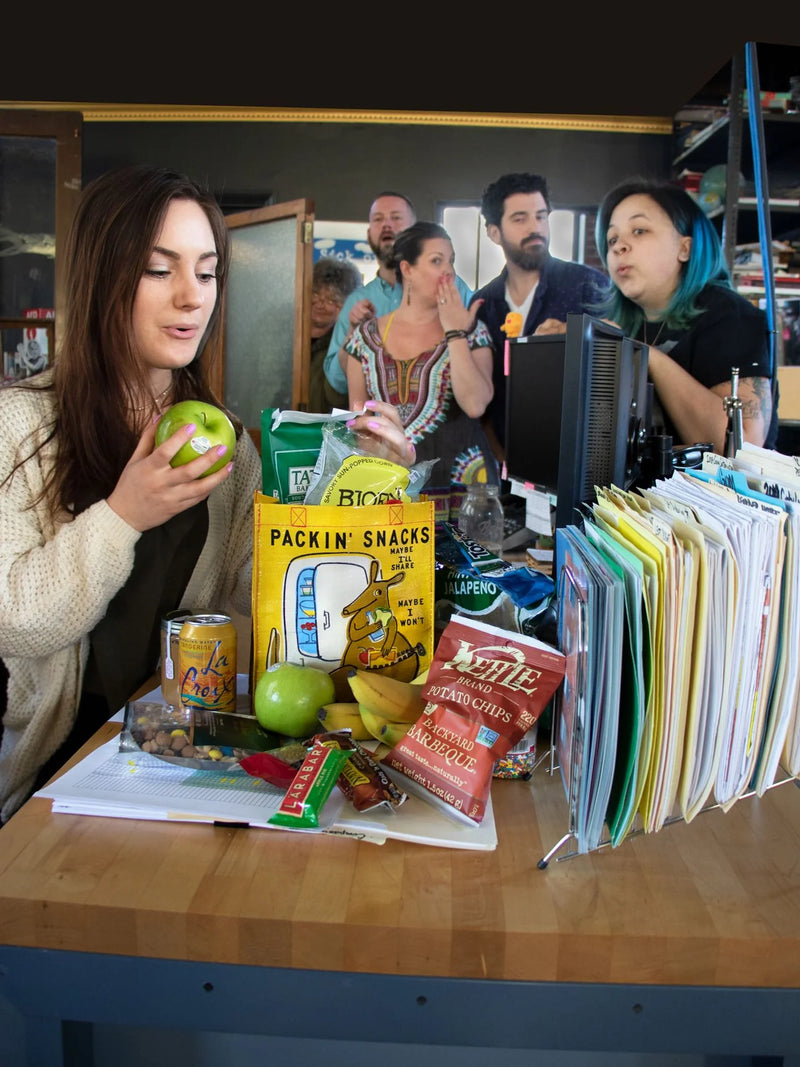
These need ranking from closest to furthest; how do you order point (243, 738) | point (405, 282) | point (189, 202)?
point (243, 738) < point (189, 202) < point (405, 282)

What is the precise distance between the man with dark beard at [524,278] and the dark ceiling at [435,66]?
433mm

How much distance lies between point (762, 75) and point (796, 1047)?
4167mm

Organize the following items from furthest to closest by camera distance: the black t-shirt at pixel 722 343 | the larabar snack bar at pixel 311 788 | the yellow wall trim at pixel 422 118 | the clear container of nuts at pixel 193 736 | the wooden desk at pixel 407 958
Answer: the yellow wall trim at pixel 422 118
the black t-shirt at pixel 722 343
the clear container of nuts at pixel 193 736
the larabar snack bar at pixel 311 788
the wooden desk at pixel 407 958

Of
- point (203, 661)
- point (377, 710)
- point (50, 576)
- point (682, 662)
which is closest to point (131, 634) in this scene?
point (50, 576)

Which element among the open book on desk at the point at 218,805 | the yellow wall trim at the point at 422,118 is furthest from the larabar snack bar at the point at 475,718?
the yellow wall trim at the point at 422,118

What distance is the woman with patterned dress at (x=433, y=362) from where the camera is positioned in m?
4.55

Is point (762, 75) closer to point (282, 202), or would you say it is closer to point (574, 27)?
point (574, 27)

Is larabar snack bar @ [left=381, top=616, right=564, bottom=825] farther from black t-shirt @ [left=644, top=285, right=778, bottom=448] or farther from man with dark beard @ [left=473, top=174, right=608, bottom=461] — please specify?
man with dark beard @ [left=473, top=174, right=608, bottom=461]

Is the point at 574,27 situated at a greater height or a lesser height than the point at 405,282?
greater

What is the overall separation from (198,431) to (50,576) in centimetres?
28

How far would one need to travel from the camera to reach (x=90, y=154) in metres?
4.54

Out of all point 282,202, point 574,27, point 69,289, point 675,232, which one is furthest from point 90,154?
point 69,289

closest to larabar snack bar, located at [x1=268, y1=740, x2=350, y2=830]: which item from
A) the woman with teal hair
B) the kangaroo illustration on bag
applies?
the kangaroo illustration on bag

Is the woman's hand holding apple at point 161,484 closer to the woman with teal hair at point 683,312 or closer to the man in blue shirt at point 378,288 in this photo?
the woman with teal hair at point 683,312
